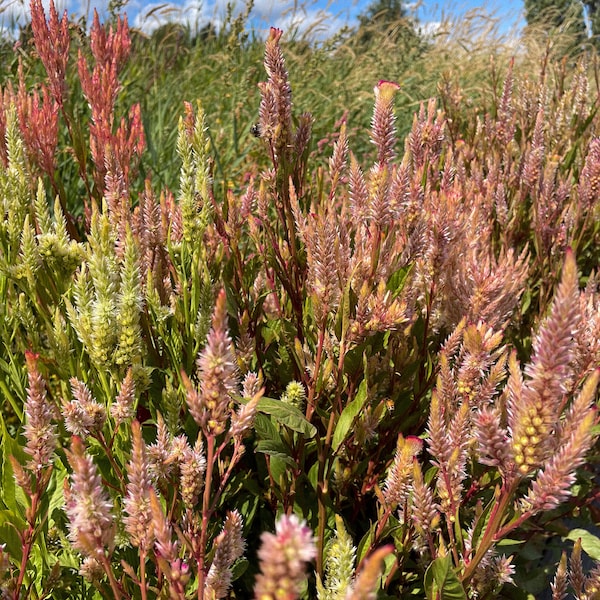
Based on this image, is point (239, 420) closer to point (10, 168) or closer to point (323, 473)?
point (323, 473)

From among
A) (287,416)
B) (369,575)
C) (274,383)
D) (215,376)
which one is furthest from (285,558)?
(274,383)

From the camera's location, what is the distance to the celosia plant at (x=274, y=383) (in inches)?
28.5

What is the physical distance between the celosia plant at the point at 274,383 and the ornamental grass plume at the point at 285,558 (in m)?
0.28

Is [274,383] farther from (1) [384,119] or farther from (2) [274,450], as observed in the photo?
(1) [384,119]

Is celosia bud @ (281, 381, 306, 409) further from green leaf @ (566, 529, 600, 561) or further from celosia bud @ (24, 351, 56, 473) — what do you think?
green leaf @ (566, 529, 600, 561)

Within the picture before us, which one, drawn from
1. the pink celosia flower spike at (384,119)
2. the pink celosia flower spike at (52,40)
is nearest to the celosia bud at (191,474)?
the pink celosia flower spike at (384,119)

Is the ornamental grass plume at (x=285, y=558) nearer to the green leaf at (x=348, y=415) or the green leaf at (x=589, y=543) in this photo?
the green leaf at (x=348, y=415)

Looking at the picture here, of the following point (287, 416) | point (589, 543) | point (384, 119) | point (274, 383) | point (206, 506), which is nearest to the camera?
point (206, 506)

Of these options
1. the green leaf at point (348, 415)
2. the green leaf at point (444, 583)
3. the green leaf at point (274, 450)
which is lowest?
the green leaf at point (444, 583)

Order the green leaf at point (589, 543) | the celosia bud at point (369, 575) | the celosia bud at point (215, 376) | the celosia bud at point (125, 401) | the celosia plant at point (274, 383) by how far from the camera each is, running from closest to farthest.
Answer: the celosia bud at point (369, 575)
the celosia bud at point (215, 376)
the celosia plant at point (274, 383)
the celosia bud at point (125, 401)
the green leaf at point (589, 543)

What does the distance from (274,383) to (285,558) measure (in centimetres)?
119

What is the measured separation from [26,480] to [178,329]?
0.57m

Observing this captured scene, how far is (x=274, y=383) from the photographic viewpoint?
157cm

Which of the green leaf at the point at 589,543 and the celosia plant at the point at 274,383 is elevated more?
the celosia plant at the point at 274,383
